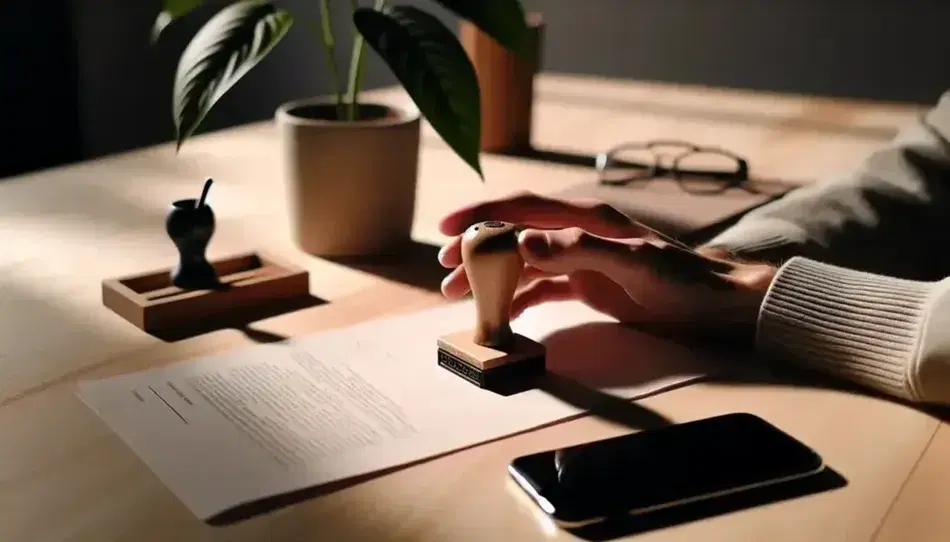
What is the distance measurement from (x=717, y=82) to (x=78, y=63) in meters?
1.56

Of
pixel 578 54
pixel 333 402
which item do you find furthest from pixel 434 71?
pixel 578 54

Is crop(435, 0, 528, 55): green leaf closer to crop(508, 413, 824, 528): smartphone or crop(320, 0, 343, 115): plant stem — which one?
crop(320, 0, 343, 115): plant stem

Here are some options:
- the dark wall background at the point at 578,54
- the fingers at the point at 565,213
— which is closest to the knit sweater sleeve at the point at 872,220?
the fingers at the point at 565,213

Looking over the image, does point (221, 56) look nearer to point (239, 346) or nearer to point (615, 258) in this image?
point (239, 346)

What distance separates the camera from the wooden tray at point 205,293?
2.62 ft

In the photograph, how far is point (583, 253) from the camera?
0.76 m

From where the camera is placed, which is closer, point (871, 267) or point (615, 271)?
point (615, 271)

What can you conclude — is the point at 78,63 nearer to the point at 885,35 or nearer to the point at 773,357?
the point at 885,35

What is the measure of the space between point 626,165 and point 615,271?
2.03 ft

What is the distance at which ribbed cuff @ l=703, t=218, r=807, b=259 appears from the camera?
35.7 inches

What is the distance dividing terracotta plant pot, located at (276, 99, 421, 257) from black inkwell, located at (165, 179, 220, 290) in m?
0.12

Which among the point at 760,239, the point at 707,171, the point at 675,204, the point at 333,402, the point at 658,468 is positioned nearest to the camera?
the point at 658,468

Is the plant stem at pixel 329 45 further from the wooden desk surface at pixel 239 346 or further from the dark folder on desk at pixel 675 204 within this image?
the dark folder on desk at pixel 675 204

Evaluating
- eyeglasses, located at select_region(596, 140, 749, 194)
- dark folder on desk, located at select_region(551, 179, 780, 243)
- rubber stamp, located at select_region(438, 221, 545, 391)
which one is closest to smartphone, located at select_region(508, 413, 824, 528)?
rubber stamp, located at select_region(438, 221, 545, 391)
